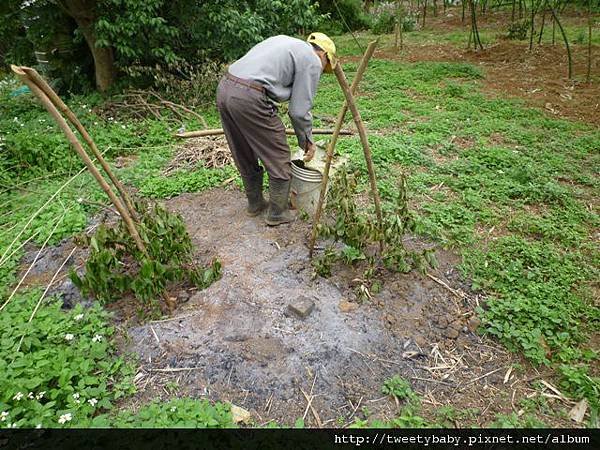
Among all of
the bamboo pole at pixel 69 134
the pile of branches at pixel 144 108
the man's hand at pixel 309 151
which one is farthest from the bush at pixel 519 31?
the bamboo pole at pixel 69 134

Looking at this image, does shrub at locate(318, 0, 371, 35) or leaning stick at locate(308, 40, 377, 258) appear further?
shrub at locate(318, 0, 371, 35)

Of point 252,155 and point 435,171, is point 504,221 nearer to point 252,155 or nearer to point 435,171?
point 435,171

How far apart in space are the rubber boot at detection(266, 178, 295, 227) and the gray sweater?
0.58 metres

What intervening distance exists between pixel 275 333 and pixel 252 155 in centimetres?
160

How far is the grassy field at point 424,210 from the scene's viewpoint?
86.9 inches

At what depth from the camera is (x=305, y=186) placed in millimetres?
3404

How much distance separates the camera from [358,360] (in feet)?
7.86

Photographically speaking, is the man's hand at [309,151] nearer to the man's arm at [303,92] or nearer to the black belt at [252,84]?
the man's arm at [303,92]

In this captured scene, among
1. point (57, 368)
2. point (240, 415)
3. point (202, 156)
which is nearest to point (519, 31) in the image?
point (202, 156)

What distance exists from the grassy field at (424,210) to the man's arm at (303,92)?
1313mm

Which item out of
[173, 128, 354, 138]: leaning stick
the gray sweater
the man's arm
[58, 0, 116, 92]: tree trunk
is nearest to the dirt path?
the man's arm

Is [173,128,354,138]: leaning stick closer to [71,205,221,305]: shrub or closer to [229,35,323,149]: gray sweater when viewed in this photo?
[229,35,323,149]: gray sweater

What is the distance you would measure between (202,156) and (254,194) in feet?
5.04

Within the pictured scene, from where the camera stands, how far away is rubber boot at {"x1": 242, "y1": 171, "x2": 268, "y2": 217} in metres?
3.54
